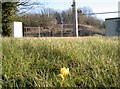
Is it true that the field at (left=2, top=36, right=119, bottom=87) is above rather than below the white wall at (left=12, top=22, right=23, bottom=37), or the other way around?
below

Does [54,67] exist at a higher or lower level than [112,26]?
lower

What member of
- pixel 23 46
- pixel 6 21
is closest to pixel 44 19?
pixel 6 21

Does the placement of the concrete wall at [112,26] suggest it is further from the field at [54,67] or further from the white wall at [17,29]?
the field at [54,67]

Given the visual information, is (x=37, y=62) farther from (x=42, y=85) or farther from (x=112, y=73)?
(x=112, y=73)

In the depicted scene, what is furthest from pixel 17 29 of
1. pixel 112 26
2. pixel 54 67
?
pixel 54 67

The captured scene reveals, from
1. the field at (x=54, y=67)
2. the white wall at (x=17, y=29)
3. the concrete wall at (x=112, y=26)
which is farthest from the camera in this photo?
the concrete wall at (x=112, y=26)

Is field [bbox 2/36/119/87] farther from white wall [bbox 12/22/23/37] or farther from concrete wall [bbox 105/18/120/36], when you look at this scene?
concrete wall [bbox 105/18/120/36]

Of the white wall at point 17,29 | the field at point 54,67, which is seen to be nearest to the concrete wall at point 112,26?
the white wall at point 17,29

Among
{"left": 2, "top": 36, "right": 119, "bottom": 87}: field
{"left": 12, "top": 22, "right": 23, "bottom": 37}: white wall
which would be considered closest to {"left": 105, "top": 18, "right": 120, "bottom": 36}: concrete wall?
{"left": 12, "top": 22, "right": 23, "bottom": 37}: white wall

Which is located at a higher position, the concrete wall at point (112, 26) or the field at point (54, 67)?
the concrete wall at point (112, 26)

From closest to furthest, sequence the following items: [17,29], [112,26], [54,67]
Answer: [54,67] < [17,29] < [112,26]

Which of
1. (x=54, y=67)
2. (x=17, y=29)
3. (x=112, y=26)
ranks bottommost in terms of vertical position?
(x=54, y=67)

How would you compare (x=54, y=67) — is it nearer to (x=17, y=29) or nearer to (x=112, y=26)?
(x=17, y=29)

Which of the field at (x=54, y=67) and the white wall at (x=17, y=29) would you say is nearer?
the field at (x=54, y=67)
